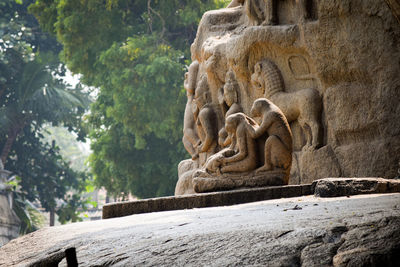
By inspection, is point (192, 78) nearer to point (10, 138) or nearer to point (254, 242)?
point (254, 242)

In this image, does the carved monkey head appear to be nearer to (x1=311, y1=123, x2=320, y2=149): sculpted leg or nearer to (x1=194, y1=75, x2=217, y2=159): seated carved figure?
(x1=194, y1=75, x2=217, y2=159): seated carved figure

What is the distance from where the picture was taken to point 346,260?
277 centimetres

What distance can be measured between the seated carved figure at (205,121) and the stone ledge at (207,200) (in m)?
4.49

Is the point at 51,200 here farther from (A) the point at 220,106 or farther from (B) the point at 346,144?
(B) the point at 346,144

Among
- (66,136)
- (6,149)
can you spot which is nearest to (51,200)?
(6,149)

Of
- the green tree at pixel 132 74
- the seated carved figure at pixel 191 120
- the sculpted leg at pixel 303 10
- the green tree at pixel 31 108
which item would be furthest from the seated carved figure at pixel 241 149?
the green tree at pixel 31 108

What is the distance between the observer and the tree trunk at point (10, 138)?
25.4m

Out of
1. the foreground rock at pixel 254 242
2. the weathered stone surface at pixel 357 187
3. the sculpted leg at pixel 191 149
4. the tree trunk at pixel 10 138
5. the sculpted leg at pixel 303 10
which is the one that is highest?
the tree trunk at pixel 10 138

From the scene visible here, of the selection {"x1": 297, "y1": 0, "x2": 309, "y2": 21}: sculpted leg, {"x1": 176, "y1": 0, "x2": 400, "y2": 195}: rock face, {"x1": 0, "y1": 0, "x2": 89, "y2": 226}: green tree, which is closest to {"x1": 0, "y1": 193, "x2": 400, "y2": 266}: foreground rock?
{"x1": 176, "y1": 0, "x2": 400, "y2": 195}: rock face

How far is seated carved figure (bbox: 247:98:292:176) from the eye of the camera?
8461 millimetres

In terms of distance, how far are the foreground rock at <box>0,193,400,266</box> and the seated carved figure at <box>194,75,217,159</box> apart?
732cm

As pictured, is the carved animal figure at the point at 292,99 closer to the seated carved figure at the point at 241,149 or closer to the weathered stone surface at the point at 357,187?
the seated carved figure at the point at 241,149

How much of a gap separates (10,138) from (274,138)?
19519 mm

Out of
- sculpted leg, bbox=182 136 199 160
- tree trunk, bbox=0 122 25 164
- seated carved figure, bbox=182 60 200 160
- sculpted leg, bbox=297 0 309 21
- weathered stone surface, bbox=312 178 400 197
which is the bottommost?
weathered stone surface, bbox=312 178 400 197
